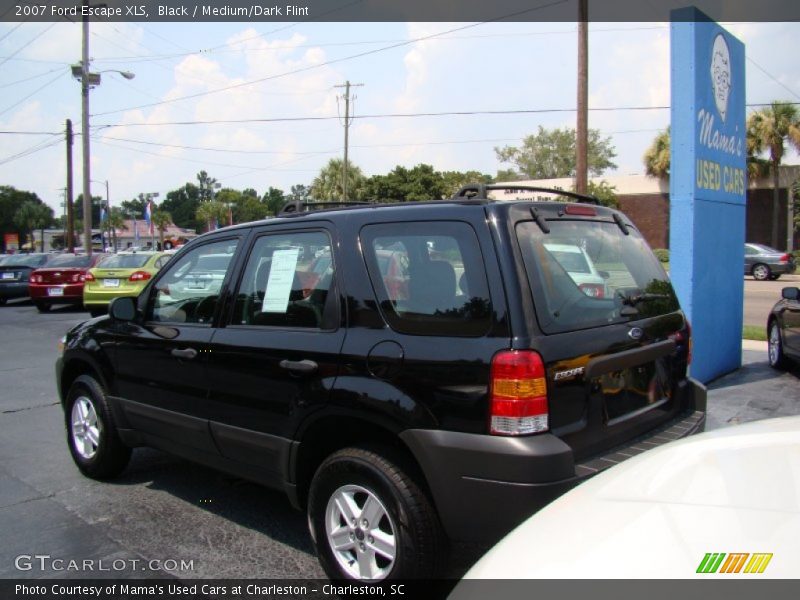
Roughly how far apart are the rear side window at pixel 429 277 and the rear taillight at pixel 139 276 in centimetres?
1292

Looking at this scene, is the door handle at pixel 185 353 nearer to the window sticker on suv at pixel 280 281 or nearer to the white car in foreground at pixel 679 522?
the window sticker on suv at pixel 280 281

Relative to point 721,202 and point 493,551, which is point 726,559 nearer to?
point 493,551

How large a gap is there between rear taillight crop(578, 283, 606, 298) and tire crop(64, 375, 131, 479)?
3261mm

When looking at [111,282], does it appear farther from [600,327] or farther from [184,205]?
[184,205]

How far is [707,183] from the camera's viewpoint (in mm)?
6973

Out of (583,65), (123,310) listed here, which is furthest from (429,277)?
(583,65)

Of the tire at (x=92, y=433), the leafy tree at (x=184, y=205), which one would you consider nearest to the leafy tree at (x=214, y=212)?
the leafy tree at (x=184, y=205)

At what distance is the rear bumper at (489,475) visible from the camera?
8.59 ft

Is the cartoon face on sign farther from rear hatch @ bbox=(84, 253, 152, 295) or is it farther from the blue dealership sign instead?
rear hatch @ bbox=(84, 253, 152, 295)

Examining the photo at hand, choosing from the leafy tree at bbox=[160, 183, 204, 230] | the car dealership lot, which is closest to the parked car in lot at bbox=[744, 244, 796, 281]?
the car dealership lot

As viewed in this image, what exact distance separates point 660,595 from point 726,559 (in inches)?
8.1

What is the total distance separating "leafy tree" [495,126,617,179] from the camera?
75.6m

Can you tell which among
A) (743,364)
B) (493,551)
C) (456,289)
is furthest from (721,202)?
(493,551)

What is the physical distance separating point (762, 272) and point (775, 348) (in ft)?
63.8
